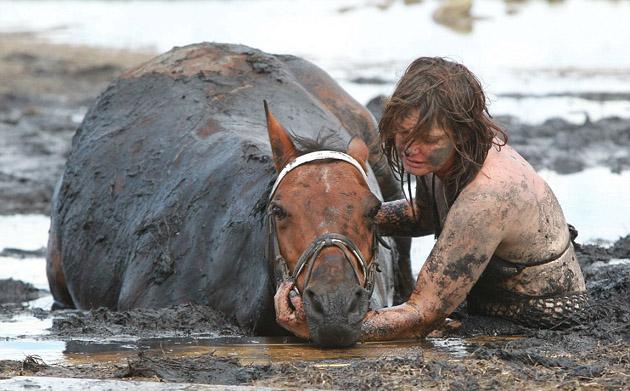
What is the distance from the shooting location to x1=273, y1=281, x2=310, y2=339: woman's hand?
5.61 meters

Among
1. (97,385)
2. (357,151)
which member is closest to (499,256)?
(357,151)

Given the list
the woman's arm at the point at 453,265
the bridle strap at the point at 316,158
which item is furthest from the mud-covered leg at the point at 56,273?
the woman's arm at the point at 453,265

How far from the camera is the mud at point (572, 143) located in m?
12.9

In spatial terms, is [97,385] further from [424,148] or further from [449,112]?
[449,112]

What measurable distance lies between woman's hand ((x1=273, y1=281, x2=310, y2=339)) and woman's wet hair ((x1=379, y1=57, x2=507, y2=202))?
2.71 feet

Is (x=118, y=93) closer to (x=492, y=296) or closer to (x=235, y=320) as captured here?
(x=235, y=320)

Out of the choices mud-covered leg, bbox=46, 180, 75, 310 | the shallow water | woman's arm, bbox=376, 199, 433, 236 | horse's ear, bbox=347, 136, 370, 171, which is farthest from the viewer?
the shallow water

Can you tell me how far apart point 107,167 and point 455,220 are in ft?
11.6

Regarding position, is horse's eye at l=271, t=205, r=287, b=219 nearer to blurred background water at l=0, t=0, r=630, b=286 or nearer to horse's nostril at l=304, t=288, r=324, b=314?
horse's nostril at l=304, t=288, r=324, b=314

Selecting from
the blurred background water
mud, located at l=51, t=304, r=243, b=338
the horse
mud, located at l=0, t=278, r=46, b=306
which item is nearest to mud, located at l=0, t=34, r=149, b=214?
the blurred background water

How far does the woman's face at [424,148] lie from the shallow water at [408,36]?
32.4ft

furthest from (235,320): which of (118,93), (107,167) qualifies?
(118,93)

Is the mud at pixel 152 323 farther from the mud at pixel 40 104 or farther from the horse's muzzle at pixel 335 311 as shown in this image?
the mud at pixel 40 104

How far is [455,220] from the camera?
5.71 metres
